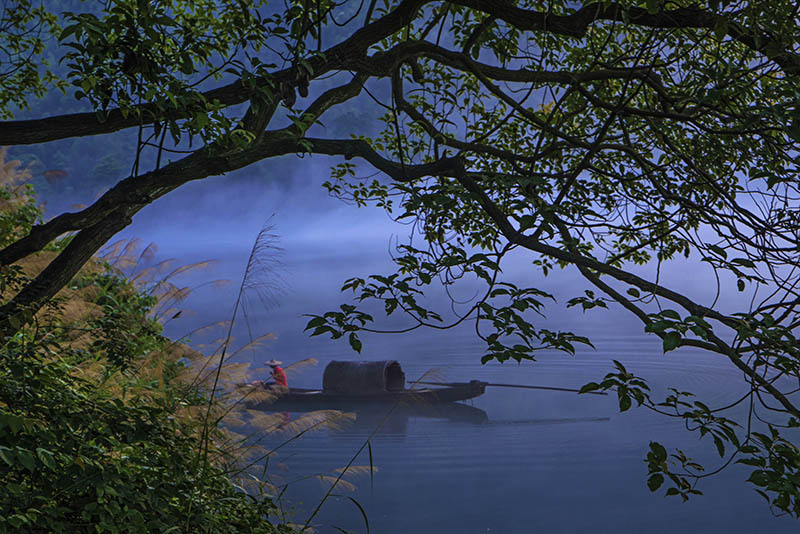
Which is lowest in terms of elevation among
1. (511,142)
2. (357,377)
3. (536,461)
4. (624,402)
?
(536,461)

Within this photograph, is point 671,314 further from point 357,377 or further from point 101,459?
point 357,377

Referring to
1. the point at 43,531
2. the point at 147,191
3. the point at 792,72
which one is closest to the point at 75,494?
the point at 43,531

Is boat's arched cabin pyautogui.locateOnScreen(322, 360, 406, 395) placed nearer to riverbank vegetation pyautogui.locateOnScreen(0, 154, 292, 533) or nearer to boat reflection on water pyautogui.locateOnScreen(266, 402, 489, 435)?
boat reflection on water pyautogui.locateOnScreen(266, 402, 489, 435)

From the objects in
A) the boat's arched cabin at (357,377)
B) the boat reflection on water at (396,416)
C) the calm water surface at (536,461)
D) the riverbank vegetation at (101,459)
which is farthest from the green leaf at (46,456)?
A: the boat reflection on water at (396,416)

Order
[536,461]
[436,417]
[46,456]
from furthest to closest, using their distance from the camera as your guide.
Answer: [436,417], [536,461], [46,456]

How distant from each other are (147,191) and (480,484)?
844 cm

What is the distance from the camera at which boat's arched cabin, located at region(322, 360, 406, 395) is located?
10.8 meters

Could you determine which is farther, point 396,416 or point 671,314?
point 396,416

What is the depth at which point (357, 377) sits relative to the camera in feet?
35.8

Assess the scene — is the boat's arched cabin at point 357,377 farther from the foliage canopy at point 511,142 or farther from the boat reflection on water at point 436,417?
the foliage canopy at point 511,142

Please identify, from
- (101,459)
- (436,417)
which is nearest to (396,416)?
(436,417)

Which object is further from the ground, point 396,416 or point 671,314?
point 671,314

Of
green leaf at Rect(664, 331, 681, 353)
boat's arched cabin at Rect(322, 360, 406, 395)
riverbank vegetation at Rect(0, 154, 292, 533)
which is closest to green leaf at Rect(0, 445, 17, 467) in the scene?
riverbank vegetation at Rect(0, 154, 292, 533)

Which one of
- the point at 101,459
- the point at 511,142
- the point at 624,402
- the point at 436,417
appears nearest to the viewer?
the point at 624,402
